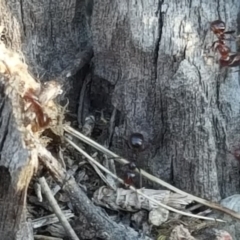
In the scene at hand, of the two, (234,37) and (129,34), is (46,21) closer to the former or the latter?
(129,34)

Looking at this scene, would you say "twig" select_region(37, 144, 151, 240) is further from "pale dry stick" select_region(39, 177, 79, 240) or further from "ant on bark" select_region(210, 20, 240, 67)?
"ant on bark" select_region(210, 20, 240, 67)

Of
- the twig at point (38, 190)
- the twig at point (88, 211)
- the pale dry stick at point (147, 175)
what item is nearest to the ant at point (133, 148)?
the pale dry stick at point (147, 175)

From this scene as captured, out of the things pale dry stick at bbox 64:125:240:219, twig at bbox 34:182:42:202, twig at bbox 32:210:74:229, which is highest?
pale dry stick at bbox 64:125:240:219

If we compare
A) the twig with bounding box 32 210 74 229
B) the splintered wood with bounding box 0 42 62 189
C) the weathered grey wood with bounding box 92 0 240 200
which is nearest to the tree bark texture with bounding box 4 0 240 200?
the weathered grey wood with bounding box 92 0 240 200

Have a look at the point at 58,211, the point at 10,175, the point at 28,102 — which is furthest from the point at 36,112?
the point at 58,211

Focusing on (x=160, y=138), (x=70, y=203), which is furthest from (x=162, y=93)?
(x=70, y=203)

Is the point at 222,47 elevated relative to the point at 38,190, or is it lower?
elevated

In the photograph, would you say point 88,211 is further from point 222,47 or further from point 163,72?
point 222,47
